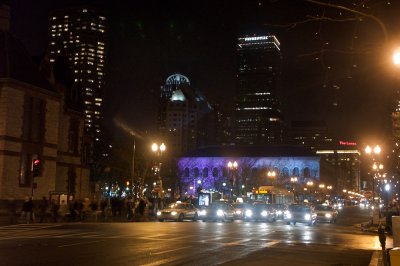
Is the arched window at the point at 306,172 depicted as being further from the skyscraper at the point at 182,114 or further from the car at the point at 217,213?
the car at the point at 217,213

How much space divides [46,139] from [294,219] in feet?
76.4

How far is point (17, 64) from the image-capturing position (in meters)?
48.8

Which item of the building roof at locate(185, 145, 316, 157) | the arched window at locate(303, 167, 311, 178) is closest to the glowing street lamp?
the building roof at locate(185, 145, 316, 157)

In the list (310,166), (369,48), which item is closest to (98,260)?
(369,48)

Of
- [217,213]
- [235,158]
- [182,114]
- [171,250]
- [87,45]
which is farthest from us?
[182,114]

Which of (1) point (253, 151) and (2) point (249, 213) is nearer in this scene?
(2) point (249, 213)

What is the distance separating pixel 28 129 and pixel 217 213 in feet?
58.9

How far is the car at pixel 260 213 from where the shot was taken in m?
46.8

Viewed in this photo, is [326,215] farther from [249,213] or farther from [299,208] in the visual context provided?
[249,213]

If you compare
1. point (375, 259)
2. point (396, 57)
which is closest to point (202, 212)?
point (375, 259)

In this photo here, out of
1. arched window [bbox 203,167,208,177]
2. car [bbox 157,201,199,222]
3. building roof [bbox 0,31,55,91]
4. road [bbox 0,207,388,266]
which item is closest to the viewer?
road [bbox 0,207,388,266]

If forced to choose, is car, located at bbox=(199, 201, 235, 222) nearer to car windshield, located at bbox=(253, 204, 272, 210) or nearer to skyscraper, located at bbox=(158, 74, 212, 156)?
car windshield, located at bbox=(253, 204, 272, 210)

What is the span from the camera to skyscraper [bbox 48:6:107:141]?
131 meters

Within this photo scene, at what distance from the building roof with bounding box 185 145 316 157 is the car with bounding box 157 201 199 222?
83.9 metres
